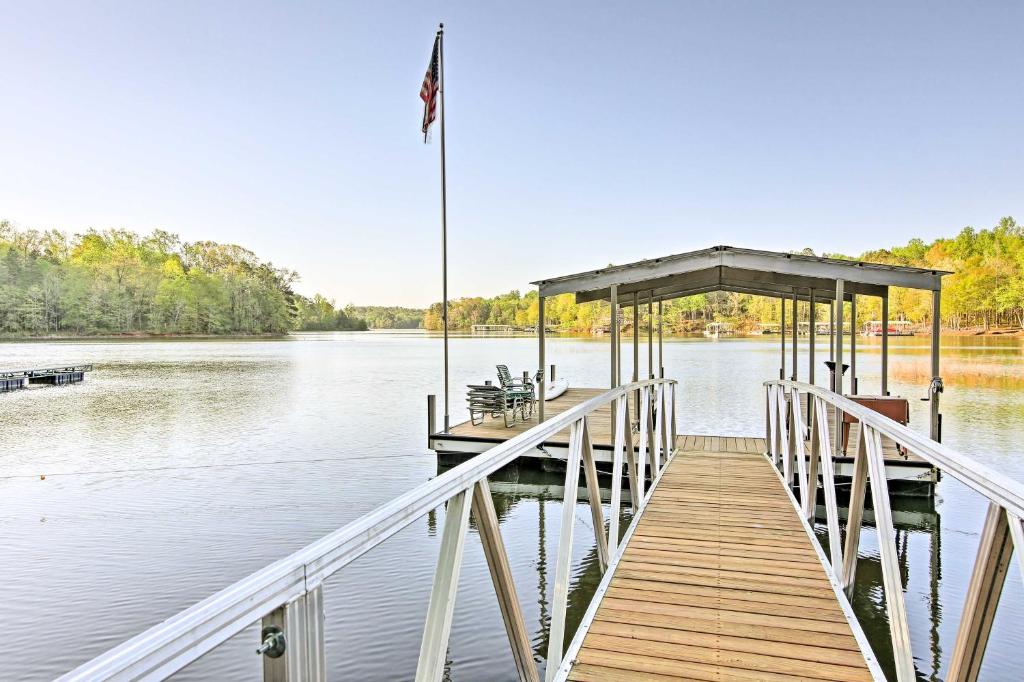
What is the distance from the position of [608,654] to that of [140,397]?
2266 cm

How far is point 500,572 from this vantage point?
2002 mm

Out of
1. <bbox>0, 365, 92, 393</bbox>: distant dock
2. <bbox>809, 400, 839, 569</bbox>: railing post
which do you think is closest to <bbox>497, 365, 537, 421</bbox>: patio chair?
<bbox>809, 400, 839, 569</bbox>: railing post

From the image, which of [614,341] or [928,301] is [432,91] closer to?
[614,341]

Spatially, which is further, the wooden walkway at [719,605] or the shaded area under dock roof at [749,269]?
the shaded area under dock roof at [749,269]

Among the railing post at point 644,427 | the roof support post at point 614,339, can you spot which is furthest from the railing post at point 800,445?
the roof support post at point 614,339

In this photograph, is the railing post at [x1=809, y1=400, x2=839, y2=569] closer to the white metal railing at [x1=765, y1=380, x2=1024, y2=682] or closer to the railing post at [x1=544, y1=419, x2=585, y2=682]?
the white metal railing at [x1=765, y1=380, x2=1024, y2=682]

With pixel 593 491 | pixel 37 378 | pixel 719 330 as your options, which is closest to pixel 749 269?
pixel 593 491

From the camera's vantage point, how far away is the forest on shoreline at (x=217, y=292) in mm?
69688

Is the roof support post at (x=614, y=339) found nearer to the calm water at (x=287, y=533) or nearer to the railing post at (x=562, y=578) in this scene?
the calm water at (x=287, y=533)

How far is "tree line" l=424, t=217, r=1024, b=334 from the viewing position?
6638 cm

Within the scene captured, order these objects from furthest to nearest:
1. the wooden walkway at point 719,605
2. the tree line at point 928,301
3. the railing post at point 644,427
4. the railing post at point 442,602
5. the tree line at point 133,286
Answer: the tree line at point 133,286 → the tree line at point 928,301 → the railing post at point 644,427 → the wooden walkway at point 719,605 → the railing post at point 442,602

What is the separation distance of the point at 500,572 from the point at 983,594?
4.05 ft

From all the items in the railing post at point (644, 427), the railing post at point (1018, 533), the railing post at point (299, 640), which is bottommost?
the railing post at point (644, 427)

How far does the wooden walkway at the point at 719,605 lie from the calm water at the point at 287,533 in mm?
1223
